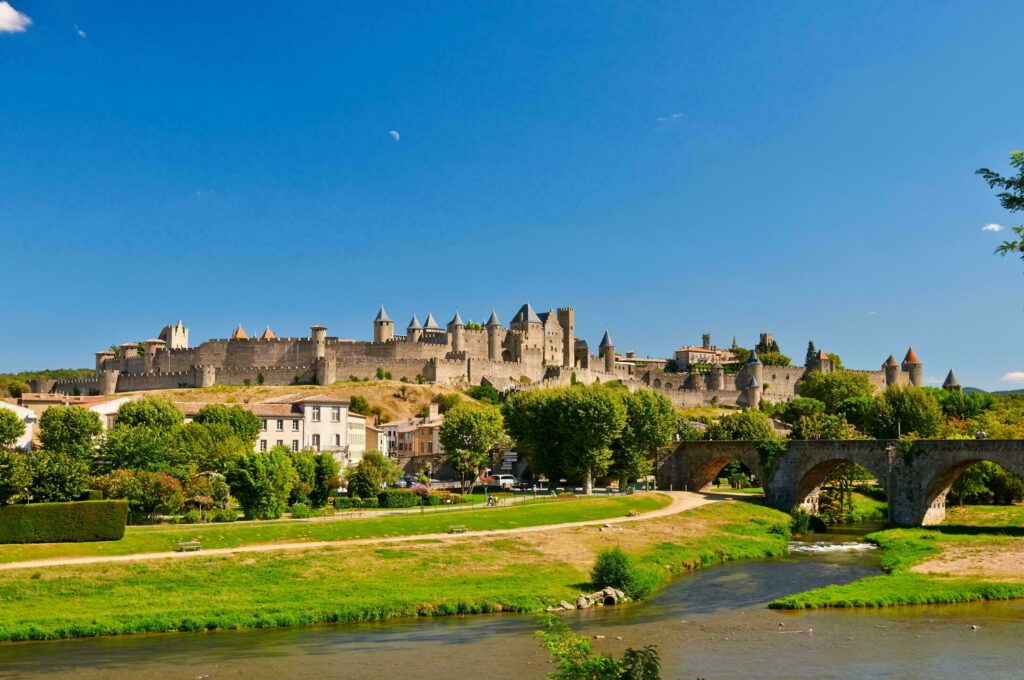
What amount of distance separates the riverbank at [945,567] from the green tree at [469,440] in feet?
85.5

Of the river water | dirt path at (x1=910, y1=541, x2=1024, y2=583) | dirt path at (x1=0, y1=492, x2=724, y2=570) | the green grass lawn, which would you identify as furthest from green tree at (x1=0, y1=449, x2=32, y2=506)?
dirt path at (x1=910, y1=541, x2=1024, y2=583)

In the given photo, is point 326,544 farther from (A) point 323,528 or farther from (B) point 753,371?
(B) point 753,371

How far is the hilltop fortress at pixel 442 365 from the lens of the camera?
384ft

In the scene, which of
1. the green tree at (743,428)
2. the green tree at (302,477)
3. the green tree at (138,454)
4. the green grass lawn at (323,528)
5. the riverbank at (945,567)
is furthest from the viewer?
the green tree at (743,428)

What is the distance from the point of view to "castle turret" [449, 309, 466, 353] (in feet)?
409

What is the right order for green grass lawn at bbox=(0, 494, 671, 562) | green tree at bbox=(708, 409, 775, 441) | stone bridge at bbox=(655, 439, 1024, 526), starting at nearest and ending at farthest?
green grass lawn at bbox=(0, 494, 671, 562), stone bridge at bbox=(655, 439, 1024, 526), green tree at bbox=(708, 409, 775, 441)

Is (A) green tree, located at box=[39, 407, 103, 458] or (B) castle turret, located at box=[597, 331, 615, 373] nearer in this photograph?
(A) green tree, located at box=[39, 407, 103, 458]

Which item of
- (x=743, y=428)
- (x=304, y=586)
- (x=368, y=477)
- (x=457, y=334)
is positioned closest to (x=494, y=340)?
(x=457, y=334)

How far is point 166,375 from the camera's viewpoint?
391ft

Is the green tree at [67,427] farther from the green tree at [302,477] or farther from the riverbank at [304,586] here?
the riverbank at [304,586]

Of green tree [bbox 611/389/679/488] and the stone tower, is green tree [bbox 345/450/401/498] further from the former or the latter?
the stone tower

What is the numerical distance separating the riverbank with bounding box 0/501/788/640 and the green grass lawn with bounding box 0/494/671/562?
95.5 inches

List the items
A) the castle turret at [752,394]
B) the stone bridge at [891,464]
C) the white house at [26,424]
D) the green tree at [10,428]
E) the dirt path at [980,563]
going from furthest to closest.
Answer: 1. the castle turret at [752,394]
2. the white house at [26,424]
3. the green tree at [10,428]
4. the stone bridge at [891,464]
5. the dirt path at [980,563]

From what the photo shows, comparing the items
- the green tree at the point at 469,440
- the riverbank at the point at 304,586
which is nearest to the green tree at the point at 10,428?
the green tree at the point at 469,440
